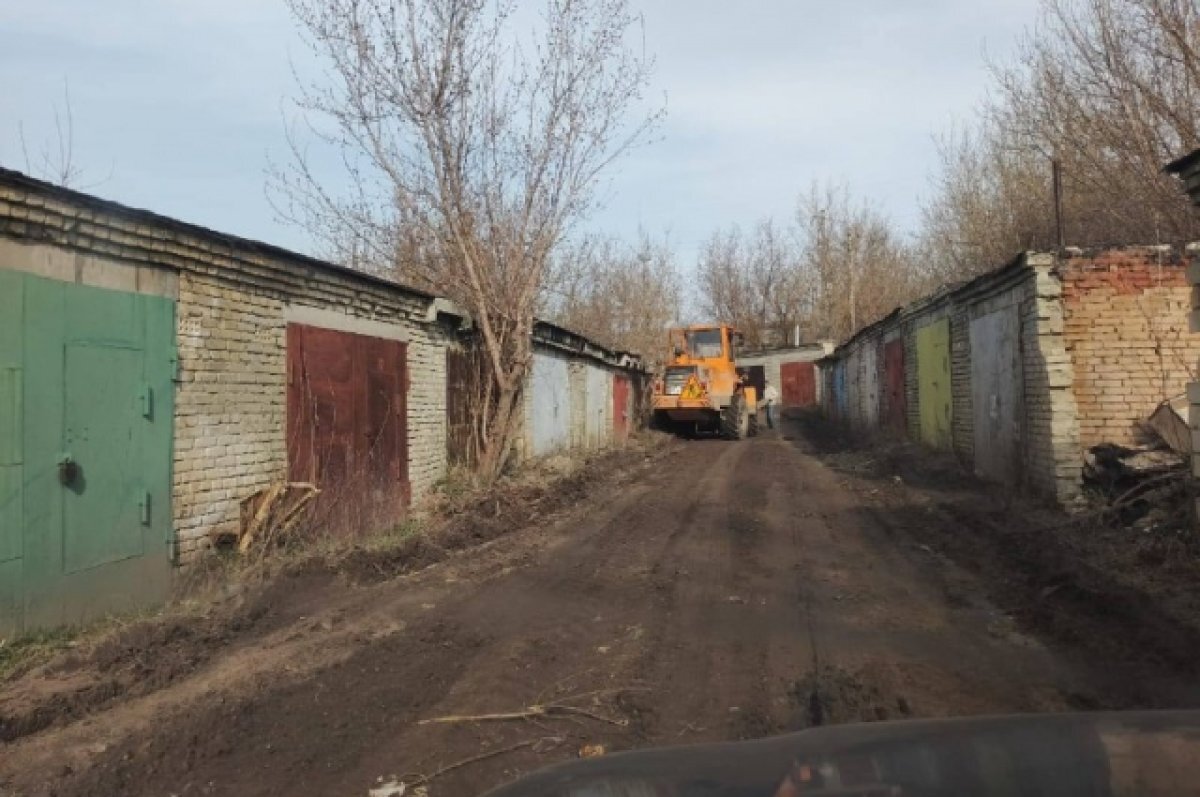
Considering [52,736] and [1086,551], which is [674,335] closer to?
[1086,551]

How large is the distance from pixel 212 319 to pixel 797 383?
142 ft

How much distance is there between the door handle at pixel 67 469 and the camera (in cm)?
587

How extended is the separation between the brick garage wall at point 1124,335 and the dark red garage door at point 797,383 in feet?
121

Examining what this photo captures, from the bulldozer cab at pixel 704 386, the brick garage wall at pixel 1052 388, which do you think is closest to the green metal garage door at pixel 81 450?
the brick garage wall at pixel 1052 388

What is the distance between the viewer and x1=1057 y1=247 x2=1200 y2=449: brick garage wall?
9.75 meters

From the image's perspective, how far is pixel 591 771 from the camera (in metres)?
2.20

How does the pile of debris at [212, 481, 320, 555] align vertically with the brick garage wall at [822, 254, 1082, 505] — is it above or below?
below

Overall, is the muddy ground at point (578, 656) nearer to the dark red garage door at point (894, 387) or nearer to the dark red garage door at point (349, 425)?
the dark red garage door at point (349, 425)

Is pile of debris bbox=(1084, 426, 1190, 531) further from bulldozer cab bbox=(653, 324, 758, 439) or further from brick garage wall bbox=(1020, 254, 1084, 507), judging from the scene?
bulldozer cab bbox=(653, 324, 758, 439)

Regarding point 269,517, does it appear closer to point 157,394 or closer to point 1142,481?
point 157,394

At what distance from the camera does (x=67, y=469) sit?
591cm

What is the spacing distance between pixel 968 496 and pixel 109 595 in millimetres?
9820

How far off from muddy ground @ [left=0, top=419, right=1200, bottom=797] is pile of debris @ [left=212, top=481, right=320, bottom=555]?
0.63 meters

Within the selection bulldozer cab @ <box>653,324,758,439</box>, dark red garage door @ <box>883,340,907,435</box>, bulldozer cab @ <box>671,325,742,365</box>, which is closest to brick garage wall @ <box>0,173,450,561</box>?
dark red garage door @ <box>883,340,907,435</box>
